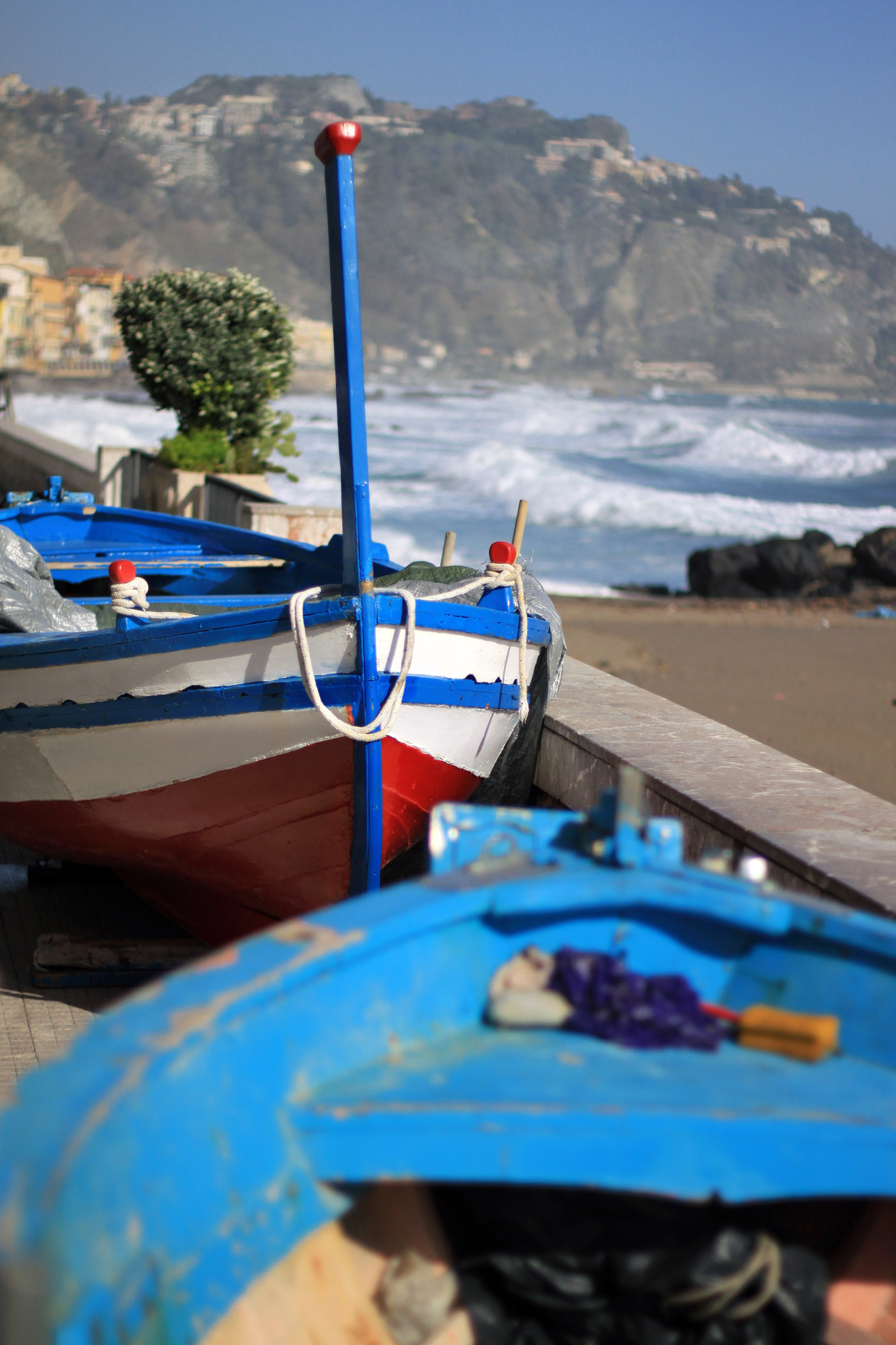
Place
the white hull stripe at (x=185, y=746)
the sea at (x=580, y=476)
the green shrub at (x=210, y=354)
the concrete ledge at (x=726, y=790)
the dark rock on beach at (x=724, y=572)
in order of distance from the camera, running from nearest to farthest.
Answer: the concrete ledge at (x=726, y=790), the white hull stripe at (x=185, y=746), the green shrub at (x=210, y=354), the dark rock on beach at (x=724, y=572), the sea at (x=580, y=476)

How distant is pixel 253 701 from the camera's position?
3.63 m

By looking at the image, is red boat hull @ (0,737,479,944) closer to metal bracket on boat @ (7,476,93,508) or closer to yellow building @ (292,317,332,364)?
metal bracket on boat @ (7,476,93,508)

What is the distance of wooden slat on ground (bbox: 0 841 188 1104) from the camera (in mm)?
3514

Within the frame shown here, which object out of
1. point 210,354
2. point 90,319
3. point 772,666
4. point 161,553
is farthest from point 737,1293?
point 90,319

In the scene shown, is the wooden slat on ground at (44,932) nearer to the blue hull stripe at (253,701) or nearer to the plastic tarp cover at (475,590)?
the blue hull stripe at (253,701)

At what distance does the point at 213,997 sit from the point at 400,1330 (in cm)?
73

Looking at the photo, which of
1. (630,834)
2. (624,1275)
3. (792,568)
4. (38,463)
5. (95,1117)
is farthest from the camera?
(792,568)

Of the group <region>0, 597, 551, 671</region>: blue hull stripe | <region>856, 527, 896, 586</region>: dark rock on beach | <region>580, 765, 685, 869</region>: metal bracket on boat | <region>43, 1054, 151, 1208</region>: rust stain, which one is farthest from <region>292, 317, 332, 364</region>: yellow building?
<region>43, 1054, 151, 1208</region>: rust stain

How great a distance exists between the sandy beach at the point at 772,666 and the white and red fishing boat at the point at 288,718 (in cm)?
351

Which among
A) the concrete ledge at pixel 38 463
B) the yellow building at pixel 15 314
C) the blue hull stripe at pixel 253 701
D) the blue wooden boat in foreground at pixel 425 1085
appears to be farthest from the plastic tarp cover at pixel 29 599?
the yellow building at pixel 15 314

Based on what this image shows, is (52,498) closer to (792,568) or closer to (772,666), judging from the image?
(772,666)

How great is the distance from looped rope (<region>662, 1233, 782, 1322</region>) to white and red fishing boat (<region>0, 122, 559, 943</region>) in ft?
6.51

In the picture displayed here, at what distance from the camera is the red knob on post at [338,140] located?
3.33 metres

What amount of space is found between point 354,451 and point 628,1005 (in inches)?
85.6
